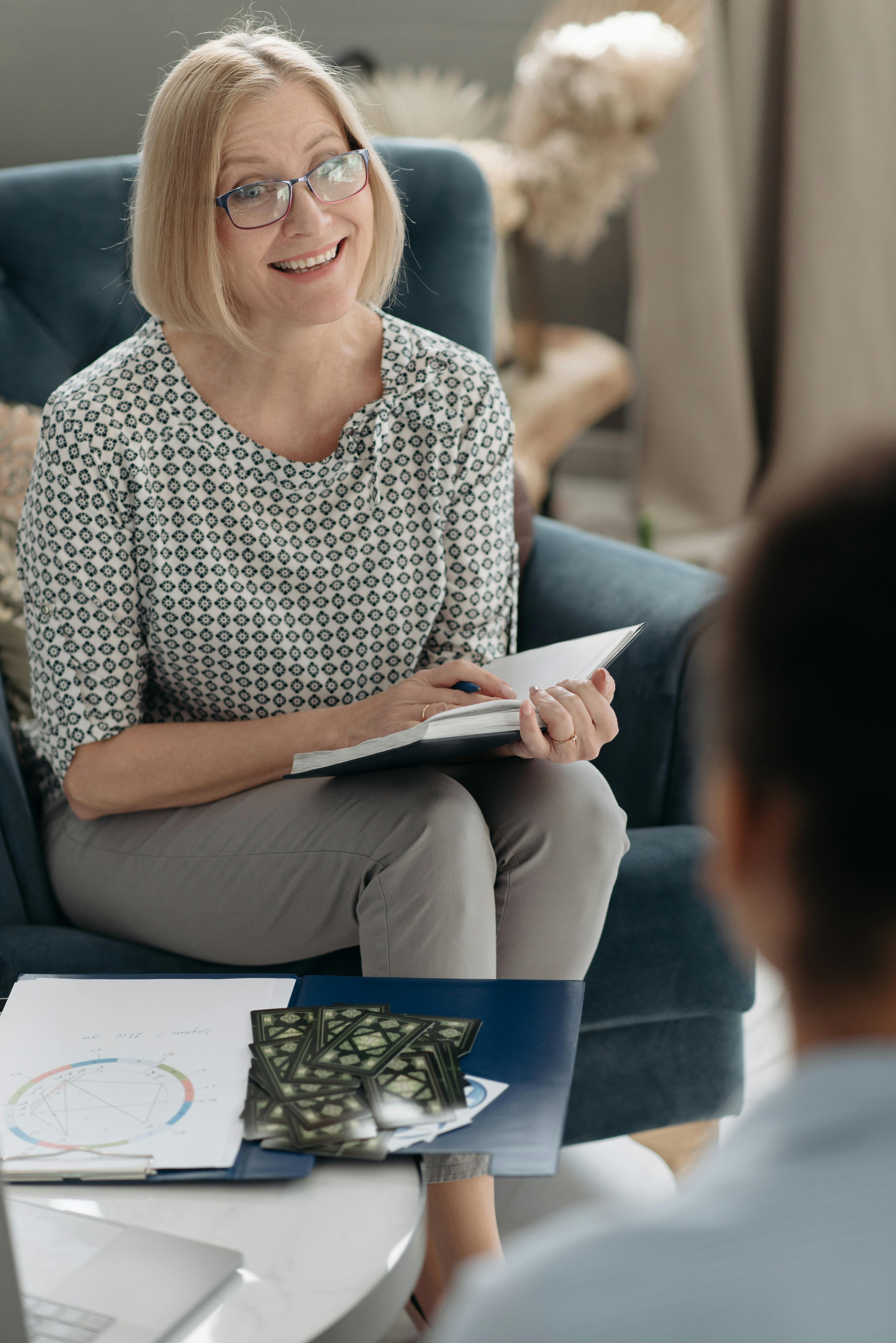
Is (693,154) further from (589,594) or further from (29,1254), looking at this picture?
(29,1254)

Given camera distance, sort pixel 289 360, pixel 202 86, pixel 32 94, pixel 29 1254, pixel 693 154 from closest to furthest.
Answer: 1. pixel 29 1254
2. pixel 202 86
3. pixel 289 360
4. pixel 32 94
5. pixel 693 154

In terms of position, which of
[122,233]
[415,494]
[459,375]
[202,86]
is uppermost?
[202,86]

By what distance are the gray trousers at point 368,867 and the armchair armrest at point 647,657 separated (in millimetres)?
200

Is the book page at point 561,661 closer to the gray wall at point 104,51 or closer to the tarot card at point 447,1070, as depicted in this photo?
the tarot card at point 447,1070

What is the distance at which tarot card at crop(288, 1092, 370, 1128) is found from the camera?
0.73m

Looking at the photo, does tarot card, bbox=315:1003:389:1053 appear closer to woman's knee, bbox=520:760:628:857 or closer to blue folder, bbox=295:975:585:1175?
blue folder, bbox=295:975:585:1175

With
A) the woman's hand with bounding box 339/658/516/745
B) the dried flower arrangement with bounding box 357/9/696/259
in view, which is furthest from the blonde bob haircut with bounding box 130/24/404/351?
the dried flower arrangement with bounding box 357/9/696/259

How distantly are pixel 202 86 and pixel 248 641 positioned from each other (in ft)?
1.76

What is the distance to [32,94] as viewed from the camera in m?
2.18

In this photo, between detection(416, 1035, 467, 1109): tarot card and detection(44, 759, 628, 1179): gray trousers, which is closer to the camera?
detection(416, 1035, 467, 1109): tarot card

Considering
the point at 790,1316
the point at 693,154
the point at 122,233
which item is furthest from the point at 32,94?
the point at 790,1316

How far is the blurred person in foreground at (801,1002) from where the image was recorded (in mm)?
331

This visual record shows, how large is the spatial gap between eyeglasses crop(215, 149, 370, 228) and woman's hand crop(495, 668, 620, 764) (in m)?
0.54

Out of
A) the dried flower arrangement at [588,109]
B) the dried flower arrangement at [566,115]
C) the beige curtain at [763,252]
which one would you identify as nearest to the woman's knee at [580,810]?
the dried flower arrangement at [566,115]
